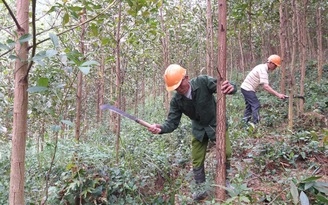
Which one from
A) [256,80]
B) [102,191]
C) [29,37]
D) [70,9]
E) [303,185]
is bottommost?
[102,191]

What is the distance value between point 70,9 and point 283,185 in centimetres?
266

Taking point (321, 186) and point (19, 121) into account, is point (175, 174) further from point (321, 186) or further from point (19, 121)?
point (19, 121)

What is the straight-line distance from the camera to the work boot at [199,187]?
10.7 ft

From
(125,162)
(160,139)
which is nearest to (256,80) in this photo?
(160,139)

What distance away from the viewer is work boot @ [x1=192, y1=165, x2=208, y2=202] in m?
3.26

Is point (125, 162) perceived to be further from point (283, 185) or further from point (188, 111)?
point (283, 185)

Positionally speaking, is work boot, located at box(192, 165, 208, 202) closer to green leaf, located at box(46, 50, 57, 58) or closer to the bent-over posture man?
the bent-over posture man

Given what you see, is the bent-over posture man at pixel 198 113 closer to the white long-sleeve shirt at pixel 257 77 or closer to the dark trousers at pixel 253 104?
the white long-sleeve shirt at pixel 257 77

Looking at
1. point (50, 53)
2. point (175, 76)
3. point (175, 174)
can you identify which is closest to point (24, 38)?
point (50, 53)

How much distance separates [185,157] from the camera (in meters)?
4.66

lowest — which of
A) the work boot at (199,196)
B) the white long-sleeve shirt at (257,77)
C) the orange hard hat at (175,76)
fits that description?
the work boot at (199,196)

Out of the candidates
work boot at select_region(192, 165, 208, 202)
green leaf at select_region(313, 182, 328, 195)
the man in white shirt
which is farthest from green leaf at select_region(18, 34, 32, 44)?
the man in white shirt

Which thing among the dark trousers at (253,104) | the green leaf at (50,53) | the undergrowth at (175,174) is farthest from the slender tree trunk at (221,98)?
the dark trousers at (253,104)

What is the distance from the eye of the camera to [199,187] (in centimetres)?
334
